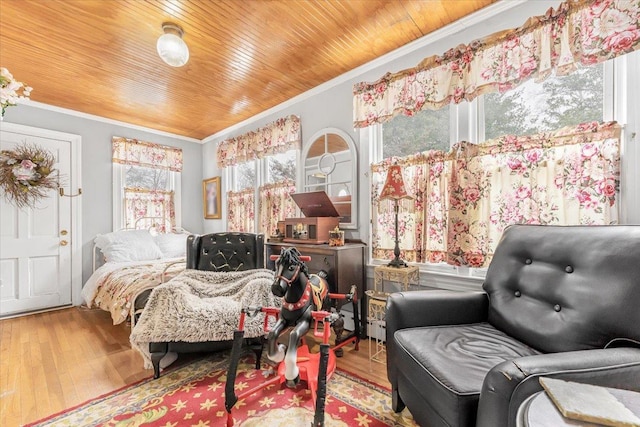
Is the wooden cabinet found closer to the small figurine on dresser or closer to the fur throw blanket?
the small figurine on dresser

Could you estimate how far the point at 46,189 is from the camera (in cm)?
347

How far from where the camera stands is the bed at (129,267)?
2.49 metres

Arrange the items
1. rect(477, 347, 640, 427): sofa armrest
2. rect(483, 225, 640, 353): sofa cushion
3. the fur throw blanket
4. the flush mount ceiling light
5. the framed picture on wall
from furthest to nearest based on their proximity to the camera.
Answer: the framed picture on wall, the flush mount ceiling light, the fur throw blanket, rect(483, 225, 640, 353): sofa cushion, rect(477, 347, 640, 427): sofa armrest

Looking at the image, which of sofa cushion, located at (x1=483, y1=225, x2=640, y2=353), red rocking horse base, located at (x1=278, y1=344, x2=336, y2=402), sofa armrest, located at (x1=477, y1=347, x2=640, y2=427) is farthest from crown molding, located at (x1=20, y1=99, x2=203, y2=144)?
sofa armrest, located at (x1=477, y1=347, x2=640, y2=427)

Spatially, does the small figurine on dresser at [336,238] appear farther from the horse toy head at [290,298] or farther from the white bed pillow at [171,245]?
the white bed pillow at [171,245]

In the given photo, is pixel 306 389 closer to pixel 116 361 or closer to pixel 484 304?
pixel 484 304

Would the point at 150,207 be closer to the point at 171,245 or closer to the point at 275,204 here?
the point at 171,245

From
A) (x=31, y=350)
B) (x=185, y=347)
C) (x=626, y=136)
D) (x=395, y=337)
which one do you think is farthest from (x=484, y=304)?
(x=31, y=350)

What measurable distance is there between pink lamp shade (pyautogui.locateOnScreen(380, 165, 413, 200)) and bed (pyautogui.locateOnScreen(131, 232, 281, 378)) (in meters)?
1.15

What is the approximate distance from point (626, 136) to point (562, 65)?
1.75 ft

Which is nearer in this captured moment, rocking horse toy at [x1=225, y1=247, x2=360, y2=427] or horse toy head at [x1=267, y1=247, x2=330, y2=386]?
rocking horse toy at [x1=225, y1=247, x2=360, y2=427]

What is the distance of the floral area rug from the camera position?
1.51m

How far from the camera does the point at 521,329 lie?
1.38 m

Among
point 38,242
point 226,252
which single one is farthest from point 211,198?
point 226,252
